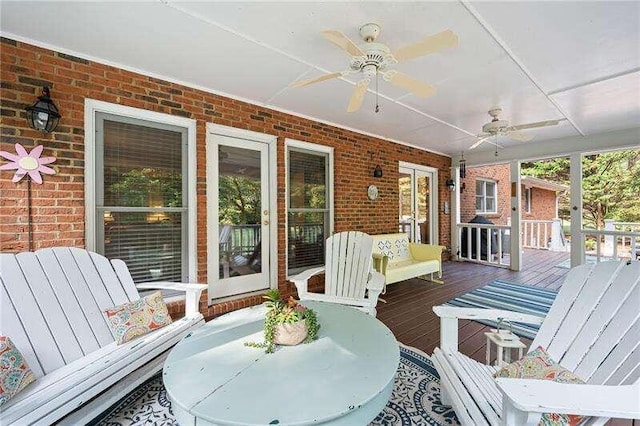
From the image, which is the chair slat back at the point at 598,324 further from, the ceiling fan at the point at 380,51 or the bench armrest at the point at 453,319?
the ceiling fan at the point at 380,51

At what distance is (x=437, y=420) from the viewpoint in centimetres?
160

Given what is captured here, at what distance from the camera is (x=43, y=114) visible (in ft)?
6.81

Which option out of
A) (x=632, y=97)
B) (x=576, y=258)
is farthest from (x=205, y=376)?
(x=576, y=258)

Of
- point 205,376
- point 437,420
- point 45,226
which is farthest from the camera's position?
point 45,226

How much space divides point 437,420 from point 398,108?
3176 millimetres

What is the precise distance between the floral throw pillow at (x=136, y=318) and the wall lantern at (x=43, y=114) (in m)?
1.51

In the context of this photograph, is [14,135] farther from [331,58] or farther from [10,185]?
[331,58]

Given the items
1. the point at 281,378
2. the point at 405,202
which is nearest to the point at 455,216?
the point at 405,202

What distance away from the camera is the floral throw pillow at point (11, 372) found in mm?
1233

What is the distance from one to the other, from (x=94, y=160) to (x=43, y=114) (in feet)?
1.50

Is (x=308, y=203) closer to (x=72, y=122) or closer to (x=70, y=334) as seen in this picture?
(x=72, y=122)

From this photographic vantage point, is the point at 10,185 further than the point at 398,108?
No

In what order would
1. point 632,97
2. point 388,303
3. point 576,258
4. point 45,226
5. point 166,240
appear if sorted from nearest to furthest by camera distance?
1. point 45,226
2. point 166,240
3. point 632,97
4. point 388,303
5. point 576,258

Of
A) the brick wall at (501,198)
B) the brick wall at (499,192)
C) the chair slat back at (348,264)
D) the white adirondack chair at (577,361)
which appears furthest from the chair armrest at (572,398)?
the brick wall at (499,192)
